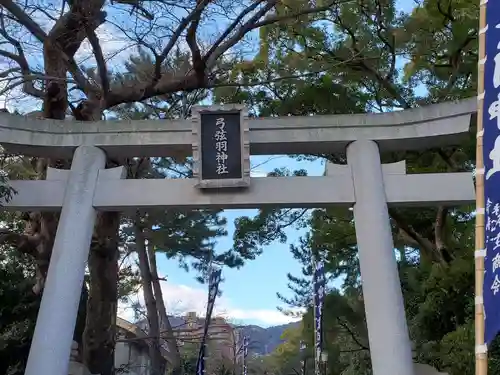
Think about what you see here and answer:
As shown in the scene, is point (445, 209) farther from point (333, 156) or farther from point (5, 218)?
point (5, 218)

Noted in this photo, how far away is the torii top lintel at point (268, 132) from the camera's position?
6.17 m

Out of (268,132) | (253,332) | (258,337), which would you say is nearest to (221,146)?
(268,132)

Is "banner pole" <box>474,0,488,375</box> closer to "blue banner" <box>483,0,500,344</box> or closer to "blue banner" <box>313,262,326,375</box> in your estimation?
"blue banner" <box>483,0,500,344</box>

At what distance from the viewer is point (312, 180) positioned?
605cm

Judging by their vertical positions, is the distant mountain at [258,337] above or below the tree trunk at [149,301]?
above

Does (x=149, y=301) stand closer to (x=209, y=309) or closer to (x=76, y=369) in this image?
(x=209, y=309)

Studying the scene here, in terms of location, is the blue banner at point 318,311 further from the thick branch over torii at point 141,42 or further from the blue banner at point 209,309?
the thick branch over torii at point 141,42

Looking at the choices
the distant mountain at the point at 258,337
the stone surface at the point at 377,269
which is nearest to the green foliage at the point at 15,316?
the stone surface at the point at 377,269

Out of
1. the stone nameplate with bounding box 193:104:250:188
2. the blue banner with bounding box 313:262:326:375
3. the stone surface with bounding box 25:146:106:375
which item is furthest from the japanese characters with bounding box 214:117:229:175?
the blue banner with bounding box 313:262:326:375

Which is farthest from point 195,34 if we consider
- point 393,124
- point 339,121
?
point 393,124

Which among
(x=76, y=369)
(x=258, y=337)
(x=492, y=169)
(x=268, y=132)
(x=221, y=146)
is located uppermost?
(x=258, y=337)

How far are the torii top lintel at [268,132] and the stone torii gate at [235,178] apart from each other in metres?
0.01

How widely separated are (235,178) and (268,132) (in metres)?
0.69

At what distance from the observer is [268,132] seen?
626 cm
